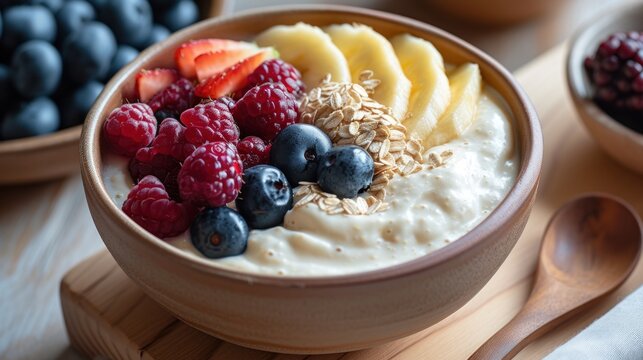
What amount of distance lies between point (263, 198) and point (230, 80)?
0.37m

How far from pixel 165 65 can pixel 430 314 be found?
80cm

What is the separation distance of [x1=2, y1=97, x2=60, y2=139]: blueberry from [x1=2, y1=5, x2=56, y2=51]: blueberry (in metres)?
0.18

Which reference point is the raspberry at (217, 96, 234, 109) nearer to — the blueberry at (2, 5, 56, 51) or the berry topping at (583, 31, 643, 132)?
the blueberry at (2, 5, 56, 51)

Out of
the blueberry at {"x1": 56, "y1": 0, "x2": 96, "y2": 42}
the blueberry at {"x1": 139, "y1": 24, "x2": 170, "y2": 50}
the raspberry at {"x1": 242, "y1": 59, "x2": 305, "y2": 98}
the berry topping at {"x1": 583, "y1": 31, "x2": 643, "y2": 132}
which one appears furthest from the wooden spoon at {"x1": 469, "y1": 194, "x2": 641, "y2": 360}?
the blueberry at {"x1": 56, "y1": 0, "x2": 96, "y2": 42}

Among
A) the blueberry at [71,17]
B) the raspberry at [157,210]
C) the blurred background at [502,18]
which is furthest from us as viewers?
the blurred background at [502,18]

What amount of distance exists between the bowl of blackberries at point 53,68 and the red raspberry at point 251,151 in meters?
0.70

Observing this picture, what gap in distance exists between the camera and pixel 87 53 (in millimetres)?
2062

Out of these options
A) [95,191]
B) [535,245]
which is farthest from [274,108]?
[535,245]

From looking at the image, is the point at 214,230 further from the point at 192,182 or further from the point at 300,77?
the point at 300,77

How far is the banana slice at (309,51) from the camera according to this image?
5.29 feet

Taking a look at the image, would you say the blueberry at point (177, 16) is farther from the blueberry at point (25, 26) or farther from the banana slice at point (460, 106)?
the banana slice at point (460, 106)

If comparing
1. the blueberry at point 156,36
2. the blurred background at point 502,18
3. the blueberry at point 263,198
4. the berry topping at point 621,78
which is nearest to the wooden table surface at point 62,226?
the berry topping at point 621,78

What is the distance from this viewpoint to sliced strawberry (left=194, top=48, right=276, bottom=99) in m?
1.53

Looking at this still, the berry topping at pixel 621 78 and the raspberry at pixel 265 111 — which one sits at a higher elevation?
the raspberry at pixel 265 111
